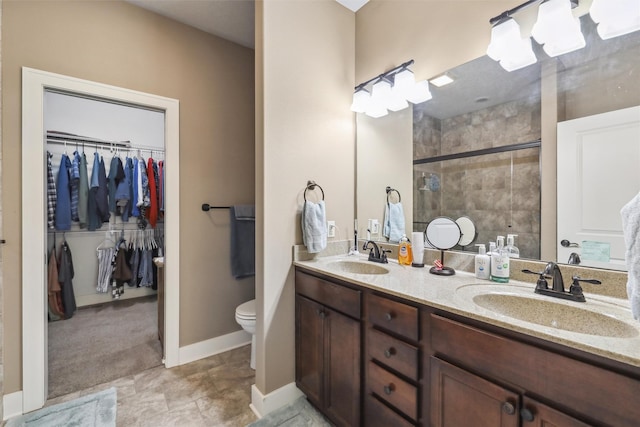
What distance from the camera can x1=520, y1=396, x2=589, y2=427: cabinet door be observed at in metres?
0.72

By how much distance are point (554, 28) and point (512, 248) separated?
3.29ft

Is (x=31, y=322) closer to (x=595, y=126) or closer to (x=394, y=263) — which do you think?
(x=394, y=263)

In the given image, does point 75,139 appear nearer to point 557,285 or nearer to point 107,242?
point 107,242

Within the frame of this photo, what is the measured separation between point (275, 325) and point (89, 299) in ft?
10.5

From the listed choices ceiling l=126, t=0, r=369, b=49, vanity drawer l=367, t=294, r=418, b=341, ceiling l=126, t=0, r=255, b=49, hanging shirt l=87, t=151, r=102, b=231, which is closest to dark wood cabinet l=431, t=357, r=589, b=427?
vanity drawer l=367, t=294, r=418, b=341

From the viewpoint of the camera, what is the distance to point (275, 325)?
5.60ft

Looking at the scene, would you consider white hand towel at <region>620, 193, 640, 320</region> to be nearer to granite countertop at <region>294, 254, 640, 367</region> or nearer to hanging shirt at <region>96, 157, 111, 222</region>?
granite countertop at <region>294, 254, 640, 367</region>

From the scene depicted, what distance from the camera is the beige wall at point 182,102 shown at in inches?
64.3

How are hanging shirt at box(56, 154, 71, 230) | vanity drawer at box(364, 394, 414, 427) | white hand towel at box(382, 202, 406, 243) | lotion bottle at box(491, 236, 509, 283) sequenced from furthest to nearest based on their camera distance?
hanging shirt at box(56, 154, 71, 230), white hand towel at box(382, 202, 406, 243), lotion bottle at box(491, 236, 509, 283), vanity drawer at box(364, 394, 414, 427)

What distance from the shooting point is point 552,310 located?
1.05 meters

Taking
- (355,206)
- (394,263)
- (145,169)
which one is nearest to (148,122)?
(145,169)

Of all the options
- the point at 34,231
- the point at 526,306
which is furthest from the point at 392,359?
the point at 34,231

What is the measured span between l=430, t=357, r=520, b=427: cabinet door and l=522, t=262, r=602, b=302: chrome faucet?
0.50 metres

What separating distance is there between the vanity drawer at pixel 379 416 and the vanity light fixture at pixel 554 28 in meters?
1.73
